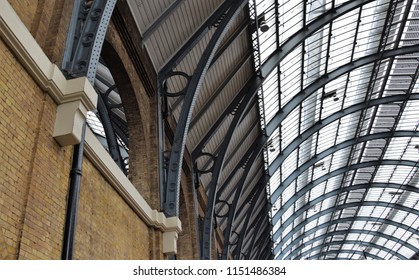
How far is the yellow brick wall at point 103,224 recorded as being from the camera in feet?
26.2

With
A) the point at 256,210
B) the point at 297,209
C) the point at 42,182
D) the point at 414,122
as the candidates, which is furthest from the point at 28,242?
the point at 297,209

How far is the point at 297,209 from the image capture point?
44469mm

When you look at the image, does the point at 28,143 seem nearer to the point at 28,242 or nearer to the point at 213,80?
the point at 28,242

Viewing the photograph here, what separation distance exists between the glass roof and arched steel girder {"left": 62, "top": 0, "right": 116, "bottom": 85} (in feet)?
34.2

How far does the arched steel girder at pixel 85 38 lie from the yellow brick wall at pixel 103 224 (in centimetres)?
186

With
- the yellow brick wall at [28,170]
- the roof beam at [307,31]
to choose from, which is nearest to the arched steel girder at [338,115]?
the roof beam at [307,31]

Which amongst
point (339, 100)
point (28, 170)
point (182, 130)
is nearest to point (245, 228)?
point (339, 100)

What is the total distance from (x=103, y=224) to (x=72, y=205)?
211cm

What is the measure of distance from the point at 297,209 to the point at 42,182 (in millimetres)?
40109

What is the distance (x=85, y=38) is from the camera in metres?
7.50

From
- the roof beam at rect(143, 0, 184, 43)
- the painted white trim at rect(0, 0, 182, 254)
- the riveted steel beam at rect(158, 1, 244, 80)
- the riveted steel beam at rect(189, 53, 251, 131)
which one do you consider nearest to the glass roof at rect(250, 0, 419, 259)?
the riveted steel beam at rect(189, 53, 251, 131)

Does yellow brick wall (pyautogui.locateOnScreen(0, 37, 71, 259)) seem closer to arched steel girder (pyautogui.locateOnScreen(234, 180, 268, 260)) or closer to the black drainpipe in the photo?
the black drainpipe
